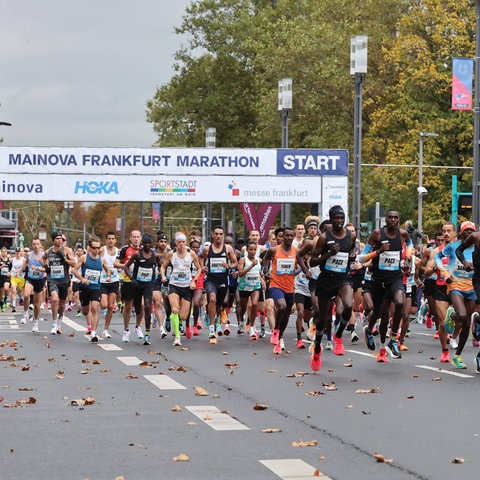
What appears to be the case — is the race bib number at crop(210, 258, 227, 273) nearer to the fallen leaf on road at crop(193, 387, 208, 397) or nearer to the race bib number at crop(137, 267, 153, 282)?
the race bib number at crop(137, 267, 153, 282)

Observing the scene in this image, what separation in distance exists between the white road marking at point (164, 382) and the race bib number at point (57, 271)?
9.43 metres

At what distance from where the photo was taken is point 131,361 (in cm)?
1686

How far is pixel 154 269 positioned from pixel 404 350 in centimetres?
437

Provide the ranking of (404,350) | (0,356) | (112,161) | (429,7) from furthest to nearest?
(429,7) → (112,161) → (404,350) → (0,356)

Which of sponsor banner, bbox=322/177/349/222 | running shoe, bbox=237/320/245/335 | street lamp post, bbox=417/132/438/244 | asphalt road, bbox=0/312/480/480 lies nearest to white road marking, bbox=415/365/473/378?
asphalt road, bbox=0/312/480/480

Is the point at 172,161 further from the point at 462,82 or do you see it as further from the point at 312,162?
the point at 462,82

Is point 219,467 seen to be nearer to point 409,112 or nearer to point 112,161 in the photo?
→ point 112,161

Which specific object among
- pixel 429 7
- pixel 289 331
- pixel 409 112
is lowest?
pixel 289 331

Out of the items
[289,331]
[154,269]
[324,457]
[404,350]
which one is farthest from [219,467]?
[289,331]

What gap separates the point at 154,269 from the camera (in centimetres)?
2114

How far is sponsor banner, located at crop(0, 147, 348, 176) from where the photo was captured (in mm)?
37406

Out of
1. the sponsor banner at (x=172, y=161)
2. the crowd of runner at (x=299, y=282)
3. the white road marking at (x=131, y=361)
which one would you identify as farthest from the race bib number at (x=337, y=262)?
the sponsor banner at (x=172, y=161)

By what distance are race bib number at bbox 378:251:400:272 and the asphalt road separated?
1.20m

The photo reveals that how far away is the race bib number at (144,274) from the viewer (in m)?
21.0
